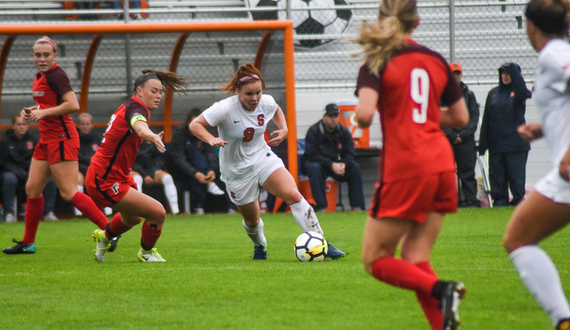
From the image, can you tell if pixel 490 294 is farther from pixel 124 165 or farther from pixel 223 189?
pixel 223 189

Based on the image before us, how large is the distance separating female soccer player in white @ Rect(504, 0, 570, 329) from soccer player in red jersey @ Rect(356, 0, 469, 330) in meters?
0.36

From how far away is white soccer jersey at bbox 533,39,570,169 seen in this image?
118 inches

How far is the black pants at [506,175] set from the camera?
36.9 feet

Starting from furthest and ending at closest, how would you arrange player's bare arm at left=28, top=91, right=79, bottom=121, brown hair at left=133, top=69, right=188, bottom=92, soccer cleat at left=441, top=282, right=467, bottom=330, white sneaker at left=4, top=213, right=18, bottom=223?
white sneaker at left=4, top=213, right=18, bottom=223, player's bare arm at left=28, top=91, right=79, bottom=121, brown hair at left=133, top=69, right=188, bottom=92, soccer cleat at left=441, top=282, right=467, bottom=330

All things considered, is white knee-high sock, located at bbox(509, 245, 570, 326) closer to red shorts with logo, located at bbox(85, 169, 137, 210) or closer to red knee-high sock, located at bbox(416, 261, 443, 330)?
red knee-high sock, located at bbox(416, 261, 443, 330)

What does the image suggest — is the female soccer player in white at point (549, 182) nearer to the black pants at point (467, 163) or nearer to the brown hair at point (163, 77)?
the brown hair at point (163, 77)

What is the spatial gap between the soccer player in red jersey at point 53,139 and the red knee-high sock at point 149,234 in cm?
73

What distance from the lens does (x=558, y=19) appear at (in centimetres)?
317

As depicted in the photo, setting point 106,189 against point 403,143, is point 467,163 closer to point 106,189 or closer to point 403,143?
point 106,189

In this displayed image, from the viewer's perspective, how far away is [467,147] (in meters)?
11.6

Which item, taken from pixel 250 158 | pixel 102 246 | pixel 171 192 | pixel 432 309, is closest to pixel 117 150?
pixel 102 246

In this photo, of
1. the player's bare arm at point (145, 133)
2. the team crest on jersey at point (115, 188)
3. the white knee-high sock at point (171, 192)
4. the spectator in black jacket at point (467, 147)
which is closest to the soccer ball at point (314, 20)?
the spectator in black jacket at point (467, 147)

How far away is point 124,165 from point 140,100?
2.00 feet

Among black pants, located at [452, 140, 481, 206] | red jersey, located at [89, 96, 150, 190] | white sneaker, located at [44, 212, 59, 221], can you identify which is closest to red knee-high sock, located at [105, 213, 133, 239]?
red jersey, located at [89, 96, 150, 190]
